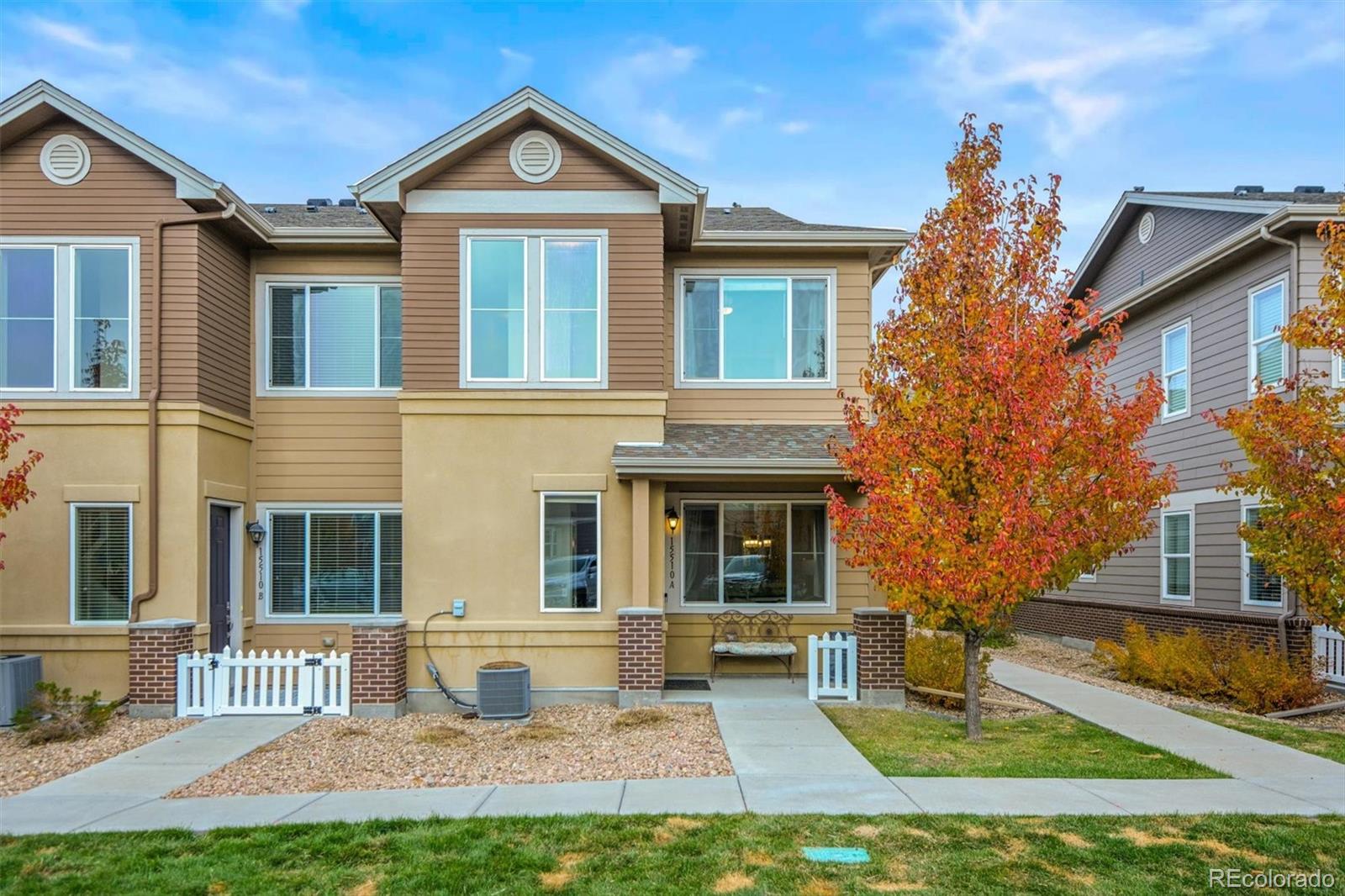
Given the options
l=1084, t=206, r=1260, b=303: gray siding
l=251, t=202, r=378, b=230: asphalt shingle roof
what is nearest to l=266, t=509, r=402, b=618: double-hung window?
l=251, t=202, r=378, b=230: asphalt shingle roof

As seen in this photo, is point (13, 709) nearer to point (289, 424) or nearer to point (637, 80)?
point (289, 424)

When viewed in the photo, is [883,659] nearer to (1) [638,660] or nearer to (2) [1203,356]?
(1) [638,660]

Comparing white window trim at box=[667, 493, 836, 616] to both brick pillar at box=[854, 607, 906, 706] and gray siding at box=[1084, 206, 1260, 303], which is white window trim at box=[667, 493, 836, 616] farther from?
gray siding at box=[1084, 206, 1260, 303]

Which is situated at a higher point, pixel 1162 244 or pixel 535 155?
pixel 1162 244

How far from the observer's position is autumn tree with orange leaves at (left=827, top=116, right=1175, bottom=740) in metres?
8.52

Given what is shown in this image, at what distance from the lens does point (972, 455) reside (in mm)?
8680

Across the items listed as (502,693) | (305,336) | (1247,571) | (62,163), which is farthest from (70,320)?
(1247,571)

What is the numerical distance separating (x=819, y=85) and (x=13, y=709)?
76.8ft

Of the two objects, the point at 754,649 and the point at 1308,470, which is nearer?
the point at 1308,470

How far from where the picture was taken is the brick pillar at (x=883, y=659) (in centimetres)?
1080

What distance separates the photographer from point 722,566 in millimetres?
12695

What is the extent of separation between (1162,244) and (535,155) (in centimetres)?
1200

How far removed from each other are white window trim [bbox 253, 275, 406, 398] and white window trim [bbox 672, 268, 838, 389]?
391 centimetres

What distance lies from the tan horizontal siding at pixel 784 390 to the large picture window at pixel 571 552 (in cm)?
213
